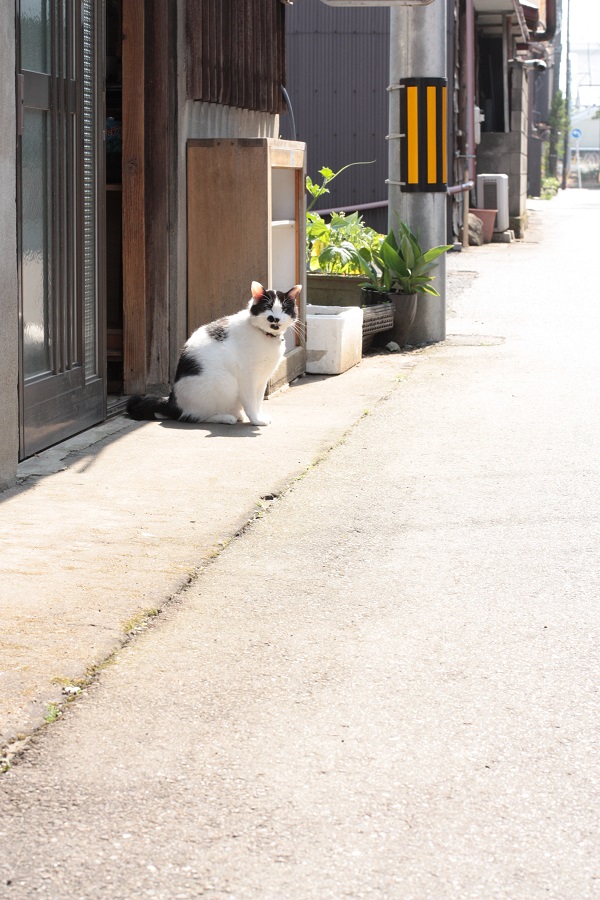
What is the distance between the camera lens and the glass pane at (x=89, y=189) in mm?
6891

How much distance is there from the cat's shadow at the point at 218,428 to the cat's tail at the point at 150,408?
0.05 metres

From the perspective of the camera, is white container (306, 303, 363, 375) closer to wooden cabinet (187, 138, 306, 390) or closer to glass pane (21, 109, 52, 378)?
wooden cabinet (187, 138, 306, 390)

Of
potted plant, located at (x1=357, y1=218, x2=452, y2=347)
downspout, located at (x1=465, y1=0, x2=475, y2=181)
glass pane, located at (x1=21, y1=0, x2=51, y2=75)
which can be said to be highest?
downspout, located at (x1=465, y1=0, x2=475, y2=181)

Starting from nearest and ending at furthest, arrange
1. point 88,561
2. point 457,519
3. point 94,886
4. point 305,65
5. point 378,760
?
point 94,886, point 378,760, point 88,561, point 457,519, point 305,65

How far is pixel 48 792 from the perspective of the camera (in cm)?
292

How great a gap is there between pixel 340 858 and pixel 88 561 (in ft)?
7.10

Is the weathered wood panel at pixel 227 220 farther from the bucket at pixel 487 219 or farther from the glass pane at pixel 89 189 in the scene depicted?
the bucket at pixel 487 219

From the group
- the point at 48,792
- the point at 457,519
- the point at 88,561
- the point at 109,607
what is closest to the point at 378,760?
the point at 48,792

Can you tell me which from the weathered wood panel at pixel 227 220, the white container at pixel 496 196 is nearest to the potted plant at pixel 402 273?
the weathered wood panel at pixel 227 220

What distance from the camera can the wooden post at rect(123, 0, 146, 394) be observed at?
25.4 ft

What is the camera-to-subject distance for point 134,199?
7.89 meters

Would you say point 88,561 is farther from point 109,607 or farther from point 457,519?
point 457,519

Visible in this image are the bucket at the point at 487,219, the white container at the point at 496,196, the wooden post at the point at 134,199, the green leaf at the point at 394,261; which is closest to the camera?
the wooden post at the point at 134,199

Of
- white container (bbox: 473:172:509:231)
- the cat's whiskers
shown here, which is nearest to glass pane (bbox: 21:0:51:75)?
the cat's whiskers
